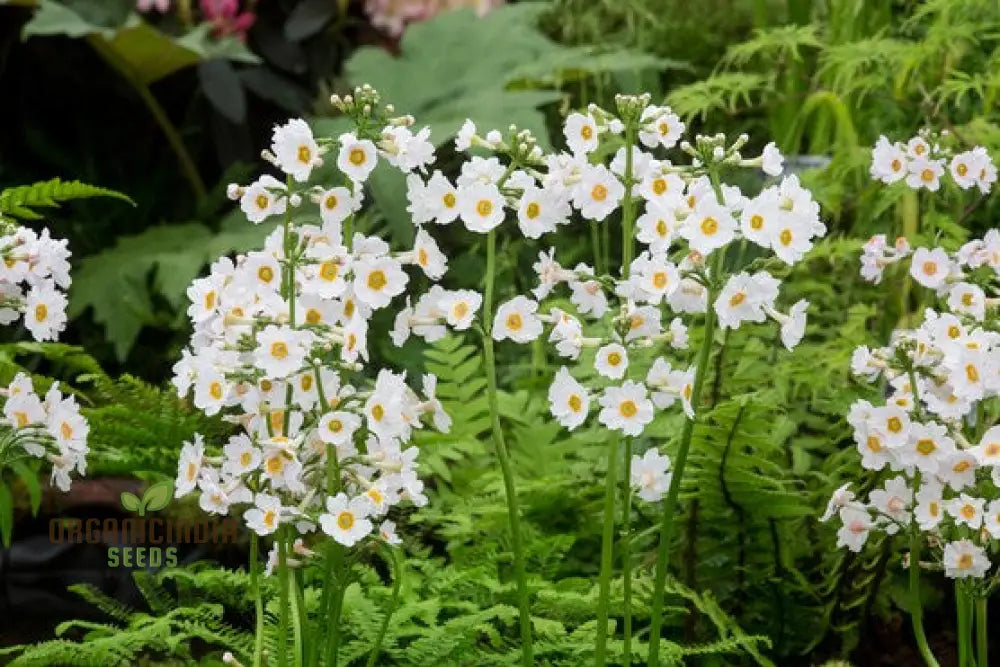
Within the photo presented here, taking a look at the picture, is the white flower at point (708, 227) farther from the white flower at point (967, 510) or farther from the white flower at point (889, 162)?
the white flower at point (889, 162)

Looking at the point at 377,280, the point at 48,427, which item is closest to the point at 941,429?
the point at 377,280

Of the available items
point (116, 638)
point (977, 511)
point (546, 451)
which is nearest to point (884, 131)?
point (546, 451)

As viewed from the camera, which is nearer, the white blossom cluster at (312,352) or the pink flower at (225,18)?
the white blossom cluster at (312,352)

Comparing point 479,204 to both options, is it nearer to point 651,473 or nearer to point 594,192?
point 594,192

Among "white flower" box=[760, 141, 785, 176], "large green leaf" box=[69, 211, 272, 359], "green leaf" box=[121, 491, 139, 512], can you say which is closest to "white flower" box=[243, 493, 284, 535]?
"white flower" box=[760, 141, 785, 176]

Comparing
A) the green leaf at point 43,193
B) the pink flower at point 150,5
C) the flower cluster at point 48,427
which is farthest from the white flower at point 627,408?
the pink flower at point 150,5

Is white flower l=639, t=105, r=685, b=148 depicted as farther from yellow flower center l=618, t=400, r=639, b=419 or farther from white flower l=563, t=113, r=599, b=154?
yellow flower center l=618, t=400, r=639, b=419

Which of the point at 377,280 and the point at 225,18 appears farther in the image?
the point at 225,18
